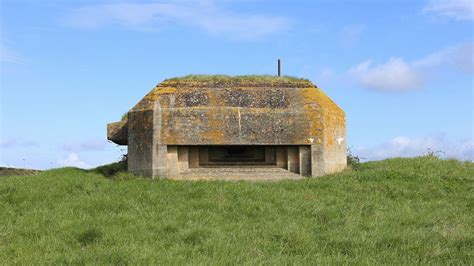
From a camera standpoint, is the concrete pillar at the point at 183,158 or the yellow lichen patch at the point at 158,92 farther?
the yellow lichen patch at the point at 158,92

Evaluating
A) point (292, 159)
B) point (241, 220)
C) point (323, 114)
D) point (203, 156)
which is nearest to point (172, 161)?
point (203, 156)

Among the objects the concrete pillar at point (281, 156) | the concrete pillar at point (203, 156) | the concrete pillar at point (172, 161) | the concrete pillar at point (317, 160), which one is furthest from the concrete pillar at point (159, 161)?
the concrete pillar at point (317, 160)

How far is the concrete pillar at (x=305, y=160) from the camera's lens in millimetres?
12164

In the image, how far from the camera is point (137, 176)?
1191 centimetres

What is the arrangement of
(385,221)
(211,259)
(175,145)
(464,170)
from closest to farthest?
(211,259), (385,221), (175,145), (464,170)

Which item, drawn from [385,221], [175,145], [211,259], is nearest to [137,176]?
[175,145]

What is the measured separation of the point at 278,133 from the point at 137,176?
3.04 meters

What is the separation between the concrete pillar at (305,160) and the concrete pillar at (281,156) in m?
0.40

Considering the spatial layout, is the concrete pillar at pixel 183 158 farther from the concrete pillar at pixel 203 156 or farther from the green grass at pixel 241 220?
the green grass at pixel 241 220

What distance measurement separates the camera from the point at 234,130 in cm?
1182

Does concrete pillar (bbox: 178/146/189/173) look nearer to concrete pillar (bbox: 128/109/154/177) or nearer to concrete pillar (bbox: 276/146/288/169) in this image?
concrete pillar (bbox: 128/109/154/177)

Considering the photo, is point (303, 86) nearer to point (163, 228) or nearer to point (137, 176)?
point (137, 176)

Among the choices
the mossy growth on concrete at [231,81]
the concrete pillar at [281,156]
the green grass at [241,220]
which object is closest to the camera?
the green grass at [241,220]

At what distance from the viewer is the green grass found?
6121mm
